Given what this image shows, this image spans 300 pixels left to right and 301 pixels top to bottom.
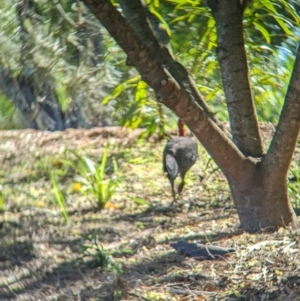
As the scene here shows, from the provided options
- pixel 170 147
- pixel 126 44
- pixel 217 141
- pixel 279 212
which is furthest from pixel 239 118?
pixel 170 147

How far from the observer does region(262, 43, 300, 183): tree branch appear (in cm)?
356

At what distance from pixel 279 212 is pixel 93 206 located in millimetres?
1851

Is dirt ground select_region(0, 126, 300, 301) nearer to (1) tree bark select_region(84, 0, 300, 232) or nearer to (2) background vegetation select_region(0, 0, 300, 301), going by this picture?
(2) background vegetation select_region(0, 0, 300, 301)

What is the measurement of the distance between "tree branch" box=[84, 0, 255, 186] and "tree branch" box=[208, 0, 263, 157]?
0.77ft

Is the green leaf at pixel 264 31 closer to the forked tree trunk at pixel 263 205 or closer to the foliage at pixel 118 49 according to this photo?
the foliage at pixel 118 49

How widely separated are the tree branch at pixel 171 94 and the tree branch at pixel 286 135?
137 millimetres

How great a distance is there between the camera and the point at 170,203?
5387mm

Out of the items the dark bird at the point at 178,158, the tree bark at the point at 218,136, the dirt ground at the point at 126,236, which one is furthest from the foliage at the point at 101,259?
the dark bird at the point at 178,158

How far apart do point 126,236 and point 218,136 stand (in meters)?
1.27

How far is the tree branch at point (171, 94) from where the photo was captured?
9.97ft

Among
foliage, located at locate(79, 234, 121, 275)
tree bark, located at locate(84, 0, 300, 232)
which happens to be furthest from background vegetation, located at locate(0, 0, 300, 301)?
tree bark, located at locate(84, 0, 300, 232)

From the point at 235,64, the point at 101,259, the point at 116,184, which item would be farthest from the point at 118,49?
the point at 101,259

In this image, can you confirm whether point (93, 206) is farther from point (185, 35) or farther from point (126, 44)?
point (126, 44)

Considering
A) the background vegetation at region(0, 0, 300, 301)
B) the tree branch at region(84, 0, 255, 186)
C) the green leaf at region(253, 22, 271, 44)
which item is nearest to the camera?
the tree branch at region(84, 0, 255, 186)
